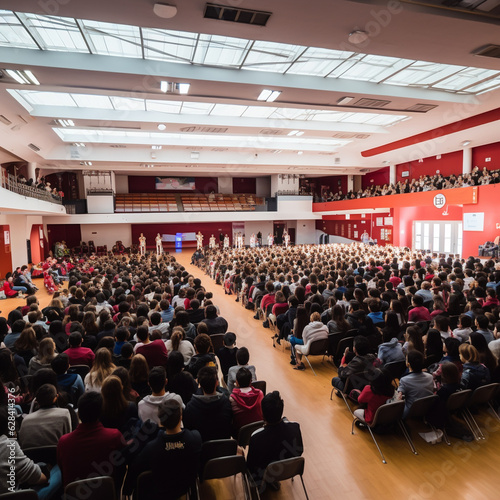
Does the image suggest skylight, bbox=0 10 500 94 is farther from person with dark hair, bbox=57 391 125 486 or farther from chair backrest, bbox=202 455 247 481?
chair backrest, bbox=202 455 247 481

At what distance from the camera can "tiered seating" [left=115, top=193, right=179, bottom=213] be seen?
27547 millimetres

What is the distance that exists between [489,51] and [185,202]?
83.2 feet

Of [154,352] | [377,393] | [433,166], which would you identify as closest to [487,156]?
[433,166]

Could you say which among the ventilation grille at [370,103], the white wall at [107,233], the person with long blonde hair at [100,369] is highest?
the ventilation grille at [370,103]

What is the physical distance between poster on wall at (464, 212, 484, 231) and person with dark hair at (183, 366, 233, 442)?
54.0ft

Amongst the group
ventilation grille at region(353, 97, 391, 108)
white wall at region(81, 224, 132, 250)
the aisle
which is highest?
ventilation grille at region(353, 97, 391, 108)

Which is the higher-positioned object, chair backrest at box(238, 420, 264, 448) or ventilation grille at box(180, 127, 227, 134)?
ventilation grille at box(180, 127, 227, 134)

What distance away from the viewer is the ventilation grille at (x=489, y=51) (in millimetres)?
6702

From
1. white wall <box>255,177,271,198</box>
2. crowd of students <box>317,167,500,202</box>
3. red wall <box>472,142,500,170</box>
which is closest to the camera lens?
crowd of students <box>317,167,500,202</box>

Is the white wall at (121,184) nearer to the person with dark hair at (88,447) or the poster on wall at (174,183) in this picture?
the poster on wall at (174,183)

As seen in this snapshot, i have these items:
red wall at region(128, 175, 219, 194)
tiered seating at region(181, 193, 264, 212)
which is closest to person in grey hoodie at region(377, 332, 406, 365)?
tiered seating at region(181, 193, 264, 212)

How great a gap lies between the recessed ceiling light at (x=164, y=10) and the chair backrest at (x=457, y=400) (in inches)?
266

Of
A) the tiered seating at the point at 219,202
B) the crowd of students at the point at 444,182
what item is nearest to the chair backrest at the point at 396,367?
the crowd of students at the point at 444,182

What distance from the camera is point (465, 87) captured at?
11422mm
